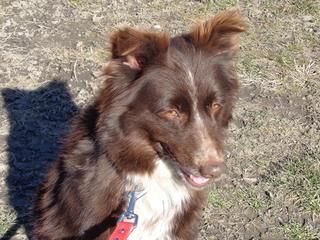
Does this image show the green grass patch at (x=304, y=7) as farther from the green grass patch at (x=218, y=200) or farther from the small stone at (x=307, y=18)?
the green grass patch at (x=218, y=200)

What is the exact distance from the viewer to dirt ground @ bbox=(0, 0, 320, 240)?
191 inches

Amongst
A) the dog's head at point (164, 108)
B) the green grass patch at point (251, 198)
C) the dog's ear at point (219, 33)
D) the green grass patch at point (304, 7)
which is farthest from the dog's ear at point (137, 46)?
the green grass patch at point (304, 7)

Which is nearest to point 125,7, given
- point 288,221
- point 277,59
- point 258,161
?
point 277,59

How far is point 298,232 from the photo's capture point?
471 centimetres

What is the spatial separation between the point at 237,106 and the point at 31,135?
73.1 inches

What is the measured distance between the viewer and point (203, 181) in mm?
3645

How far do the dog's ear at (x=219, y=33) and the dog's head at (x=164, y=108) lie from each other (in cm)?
2

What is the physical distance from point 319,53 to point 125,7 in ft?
7.21

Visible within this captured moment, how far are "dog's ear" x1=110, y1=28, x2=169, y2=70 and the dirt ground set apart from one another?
5.41 ft

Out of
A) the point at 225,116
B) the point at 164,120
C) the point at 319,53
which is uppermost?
the point at 164,120

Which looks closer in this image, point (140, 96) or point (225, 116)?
point (140, 96)

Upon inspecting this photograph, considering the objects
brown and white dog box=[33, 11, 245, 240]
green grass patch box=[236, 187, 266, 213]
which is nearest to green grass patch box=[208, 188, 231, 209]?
green grass patch box=[236, 187, 266, 213]

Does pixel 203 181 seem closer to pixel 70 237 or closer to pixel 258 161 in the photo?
pixel 70 237

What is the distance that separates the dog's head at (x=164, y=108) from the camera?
3.48 meters
